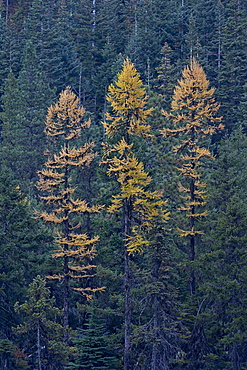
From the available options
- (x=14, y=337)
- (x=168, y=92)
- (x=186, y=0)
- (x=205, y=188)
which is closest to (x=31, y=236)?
(x=14, y=337)

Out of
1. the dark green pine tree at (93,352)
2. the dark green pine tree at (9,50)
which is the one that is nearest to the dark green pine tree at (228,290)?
the dark green pine tree at (93,352)

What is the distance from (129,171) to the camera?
91.8 feet

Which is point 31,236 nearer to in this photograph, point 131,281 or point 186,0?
point 131,281

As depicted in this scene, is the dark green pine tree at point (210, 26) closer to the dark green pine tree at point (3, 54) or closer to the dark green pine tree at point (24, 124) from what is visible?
the dark green pine tree at point (24, 124)

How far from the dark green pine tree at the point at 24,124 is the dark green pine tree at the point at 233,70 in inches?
665

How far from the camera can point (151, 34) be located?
63250 millimetres

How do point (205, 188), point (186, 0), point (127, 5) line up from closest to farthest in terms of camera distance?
point (205, 188) < point (186, 0) < point (127, 5)

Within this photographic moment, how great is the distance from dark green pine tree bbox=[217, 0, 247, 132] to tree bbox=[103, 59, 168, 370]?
83.5 feet

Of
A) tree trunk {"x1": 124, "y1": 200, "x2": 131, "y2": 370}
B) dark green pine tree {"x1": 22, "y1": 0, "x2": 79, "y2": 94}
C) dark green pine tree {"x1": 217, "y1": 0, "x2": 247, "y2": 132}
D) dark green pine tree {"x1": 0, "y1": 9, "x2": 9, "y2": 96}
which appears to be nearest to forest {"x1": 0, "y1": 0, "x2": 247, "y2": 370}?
tree trunk {"x1": 124, "y1": 200, "x2": 131, "y2": 370}

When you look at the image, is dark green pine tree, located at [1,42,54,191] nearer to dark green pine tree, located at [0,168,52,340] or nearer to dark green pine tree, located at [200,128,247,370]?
dark green pine tree, located at [0,168,52,340]

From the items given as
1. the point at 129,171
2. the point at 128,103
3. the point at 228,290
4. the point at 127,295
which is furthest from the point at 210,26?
the point at 127,295

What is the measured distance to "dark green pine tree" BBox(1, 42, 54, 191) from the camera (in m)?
46.4

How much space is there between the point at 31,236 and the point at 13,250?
1.22 meters

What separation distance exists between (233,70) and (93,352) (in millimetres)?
36488
